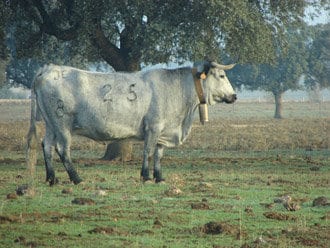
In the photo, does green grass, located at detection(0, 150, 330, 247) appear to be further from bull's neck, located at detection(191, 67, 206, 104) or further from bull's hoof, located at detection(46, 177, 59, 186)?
bull's neck, located at detection(191, 67, 206, 104)

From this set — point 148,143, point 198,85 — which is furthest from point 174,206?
point 198,85

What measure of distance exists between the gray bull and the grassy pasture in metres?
0.98

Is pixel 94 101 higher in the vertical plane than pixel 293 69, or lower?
lower

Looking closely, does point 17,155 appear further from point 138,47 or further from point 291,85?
point 291,85

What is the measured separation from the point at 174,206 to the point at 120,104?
503 cm

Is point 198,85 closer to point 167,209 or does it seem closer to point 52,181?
point 52,181

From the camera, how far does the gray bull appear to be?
1909 centimetres

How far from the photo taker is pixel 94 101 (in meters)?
19.3

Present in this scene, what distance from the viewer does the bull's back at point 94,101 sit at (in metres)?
19.1

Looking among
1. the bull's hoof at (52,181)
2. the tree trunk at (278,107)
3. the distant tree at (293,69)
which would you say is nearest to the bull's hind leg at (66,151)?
the bull's hoof at (52,181)

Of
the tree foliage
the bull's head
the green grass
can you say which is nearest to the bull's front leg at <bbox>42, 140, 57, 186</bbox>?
the green grass

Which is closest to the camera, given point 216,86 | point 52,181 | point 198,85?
point 52,181

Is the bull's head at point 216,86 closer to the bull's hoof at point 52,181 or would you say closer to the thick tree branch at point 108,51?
the bull's hoof at point 52,181

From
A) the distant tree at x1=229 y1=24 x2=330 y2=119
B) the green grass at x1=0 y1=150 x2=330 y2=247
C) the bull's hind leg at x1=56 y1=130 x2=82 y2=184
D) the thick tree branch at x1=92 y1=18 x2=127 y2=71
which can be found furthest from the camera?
the distant tree at x1=229 y1=24 x2=330 y2=119
